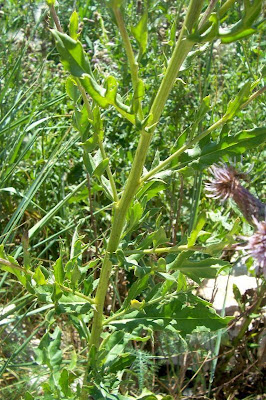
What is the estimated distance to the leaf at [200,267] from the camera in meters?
1.32

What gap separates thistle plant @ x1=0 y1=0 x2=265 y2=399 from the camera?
45.7 inches

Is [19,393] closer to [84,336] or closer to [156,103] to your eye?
[84,336]

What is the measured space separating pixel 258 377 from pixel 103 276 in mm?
1027

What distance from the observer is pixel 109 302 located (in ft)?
7.72

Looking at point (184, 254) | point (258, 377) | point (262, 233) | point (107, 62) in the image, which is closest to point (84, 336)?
point (184, 254)

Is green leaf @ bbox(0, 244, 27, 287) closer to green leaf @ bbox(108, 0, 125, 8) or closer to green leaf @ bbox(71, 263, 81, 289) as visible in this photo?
green leaf @ bbox(71, 263, 81, 289)

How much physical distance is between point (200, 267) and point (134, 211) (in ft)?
0.66

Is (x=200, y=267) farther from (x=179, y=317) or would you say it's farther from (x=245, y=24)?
(x=245, y=24)

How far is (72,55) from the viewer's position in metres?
1.13

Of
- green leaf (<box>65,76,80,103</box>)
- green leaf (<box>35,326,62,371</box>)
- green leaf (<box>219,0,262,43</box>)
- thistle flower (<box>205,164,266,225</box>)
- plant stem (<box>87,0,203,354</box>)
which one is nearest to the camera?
green leaf (<box>219,0,262,43</box>)

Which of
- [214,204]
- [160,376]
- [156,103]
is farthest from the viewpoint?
[214,204]

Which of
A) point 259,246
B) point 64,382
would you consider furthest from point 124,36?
point 64,382

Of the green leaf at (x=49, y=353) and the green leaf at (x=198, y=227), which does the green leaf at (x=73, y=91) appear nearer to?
the green leaf at (x=198, y=227)

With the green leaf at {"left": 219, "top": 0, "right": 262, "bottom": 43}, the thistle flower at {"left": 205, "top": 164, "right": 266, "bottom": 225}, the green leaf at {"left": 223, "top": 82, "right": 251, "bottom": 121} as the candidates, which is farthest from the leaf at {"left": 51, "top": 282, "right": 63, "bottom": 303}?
the green leaf at {"left": 219, "top": 0, "right": 262, "bottom": 43}
